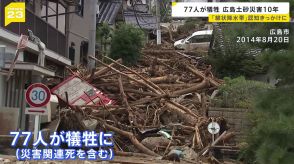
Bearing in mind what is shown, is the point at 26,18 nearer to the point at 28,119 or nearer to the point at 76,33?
the point at 28,119

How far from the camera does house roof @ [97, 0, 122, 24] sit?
3588cm

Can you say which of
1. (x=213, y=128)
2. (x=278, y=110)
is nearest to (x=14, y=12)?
(x=213, y=128)

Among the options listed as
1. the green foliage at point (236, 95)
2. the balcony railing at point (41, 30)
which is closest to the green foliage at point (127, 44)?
the balcony railing at point (41, 30)

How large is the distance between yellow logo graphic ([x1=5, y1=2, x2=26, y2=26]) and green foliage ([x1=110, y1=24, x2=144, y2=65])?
11.5 m

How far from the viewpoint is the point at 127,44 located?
26.8 meters

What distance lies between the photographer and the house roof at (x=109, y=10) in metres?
35.9

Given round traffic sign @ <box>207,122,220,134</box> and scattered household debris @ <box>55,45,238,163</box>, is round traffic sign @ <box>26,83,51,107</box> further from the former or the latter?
round traffic sign @ <box>207,122,220,134</box>

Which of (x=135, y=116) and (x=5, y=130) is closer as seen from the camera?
(x=5, y=130)

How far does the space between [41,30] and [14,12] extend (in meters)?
3.39

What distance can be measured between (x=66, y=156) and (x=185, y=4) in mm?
4394

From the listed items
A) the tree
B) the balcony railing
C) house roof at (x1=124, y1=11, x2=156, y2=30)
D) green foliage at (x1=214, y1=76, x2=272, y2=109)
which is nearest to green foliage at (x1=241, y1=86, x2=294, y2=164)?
the tree

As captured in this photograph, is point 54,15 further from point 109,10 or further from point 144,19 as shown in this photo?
point 144,19

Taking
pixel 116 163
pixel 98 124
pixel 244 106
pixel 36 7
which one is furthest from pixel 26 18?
pixel 244 106

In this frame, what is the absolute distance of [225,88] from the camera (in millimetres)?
17422
